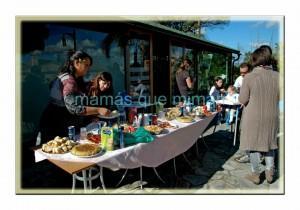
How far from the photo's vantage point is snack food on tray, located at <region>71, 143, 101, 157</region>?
2.51m

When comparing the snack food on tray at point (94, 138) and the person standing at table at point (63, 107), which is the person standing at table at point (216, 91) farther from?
the snack food on tray at point (94, 138)

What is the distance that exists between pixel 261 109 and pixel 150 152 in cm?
143

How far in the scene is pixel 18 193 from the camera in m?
3.18

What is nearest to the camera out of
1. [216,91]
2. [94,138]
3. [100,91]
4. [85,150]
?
[85,150]

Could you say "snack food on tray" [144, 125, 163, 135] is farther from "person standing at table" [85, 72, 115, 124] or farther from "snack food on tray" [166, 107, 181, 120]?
"person standing at table" [85, 72, 115, 124]

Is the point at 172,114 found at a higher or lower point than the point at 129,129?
higher

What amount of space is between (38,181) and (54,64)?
1784 millimetres

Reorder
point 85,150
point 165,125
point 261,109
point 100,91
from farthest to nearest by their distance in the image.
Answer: point 100,91
point 165,125
point 261,109
point 85,150

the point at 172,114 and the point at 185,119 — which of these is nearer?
the point at 185,119

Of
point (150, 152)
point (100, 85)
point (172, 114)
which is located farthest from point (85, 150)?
point (172, 114)

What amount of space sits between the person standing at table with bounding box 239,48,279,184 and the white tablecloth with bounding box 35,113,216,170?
70cm

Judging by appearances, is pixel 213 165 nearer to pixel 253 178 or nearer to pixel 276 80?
pixel 253 178

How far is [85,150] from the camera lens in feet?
8.34

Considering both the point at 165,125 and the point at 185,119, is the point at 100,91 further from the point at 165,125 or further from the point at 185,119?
the point at 185,119
